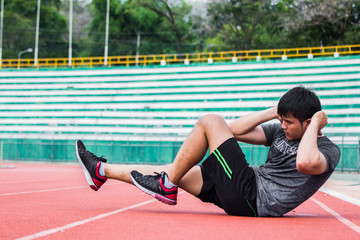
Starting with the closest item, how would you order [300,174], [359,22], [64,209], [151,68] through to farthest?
1. [300,174]
2. [64,209]
3. [151,68]
4. [359,22]

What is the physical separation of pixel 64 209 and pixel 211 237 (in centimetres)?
200

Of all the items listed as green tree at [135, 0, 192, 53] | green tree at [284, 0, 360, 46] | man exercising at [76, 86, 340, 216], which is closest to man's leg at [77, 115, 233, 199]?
man exercising at [76, 86, 340, 216]

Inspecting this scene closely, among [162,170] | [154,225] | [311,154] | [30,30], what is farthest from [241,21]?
[154,225]

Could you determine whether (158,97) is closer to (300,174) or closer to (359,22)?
(359,22)

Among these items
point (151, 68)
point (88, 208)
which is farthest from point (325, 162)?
point (151, 68)

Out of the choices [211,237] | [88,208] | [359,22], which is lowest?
[88,208]

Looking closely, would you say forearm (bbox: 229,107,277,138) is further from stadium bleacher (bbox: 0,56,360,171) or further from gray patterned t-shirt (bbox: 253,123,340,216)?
stadium bleacher (bbox: 0,56,360,171)

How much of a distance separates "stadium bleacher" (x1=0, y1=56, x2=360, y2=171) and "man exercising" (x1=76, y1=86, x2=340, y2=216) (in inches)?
767

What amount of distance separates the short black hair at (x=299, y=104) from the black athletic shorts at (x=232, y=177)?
496 mm

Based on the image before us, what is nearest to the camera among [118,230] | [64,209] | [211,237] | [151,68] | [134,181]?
[211,237]

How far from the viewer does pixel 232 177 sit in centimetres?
391

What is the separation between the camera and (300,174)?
3879mm

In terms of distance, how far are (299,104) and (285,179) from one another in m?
0.64

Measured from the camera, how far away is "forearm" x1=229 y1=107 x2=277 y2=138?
159 inches
